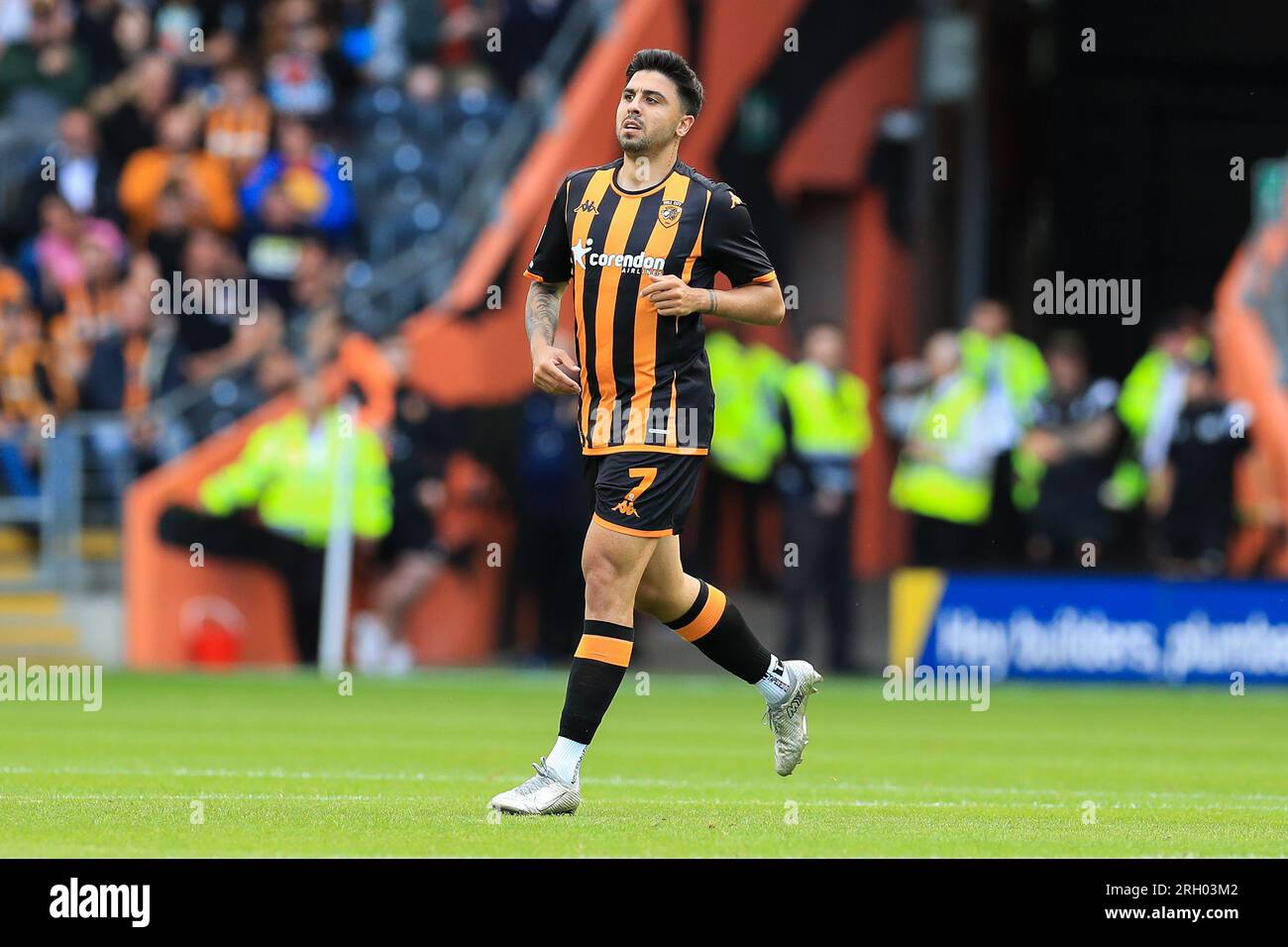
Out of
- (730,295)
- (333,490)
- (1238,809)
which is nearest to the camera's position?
(730,295)

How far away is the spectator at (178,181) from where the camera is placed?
2006 centimetres

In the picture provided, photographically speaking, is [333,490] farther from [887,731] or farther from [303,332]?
[887,731]

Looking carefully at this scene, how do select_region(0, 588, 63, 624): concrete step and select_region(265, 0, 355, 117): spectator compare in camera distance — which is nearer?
select_region(0, 588, 63, 624): concrete step

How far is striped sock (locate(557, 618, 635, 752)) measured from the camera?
8094mm

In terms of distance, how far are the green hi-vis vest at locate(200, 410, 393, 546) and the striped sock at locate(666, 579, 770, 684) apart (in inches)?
398

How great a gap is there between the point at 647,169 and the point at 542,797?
2.22m

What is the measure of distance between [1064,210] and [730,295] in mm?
14445

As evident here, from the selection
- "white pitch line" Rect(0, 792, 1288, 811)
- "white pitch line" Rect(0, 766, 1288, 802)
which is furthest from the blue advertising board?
"white pitch line" Rect(0, 792, 1288, 811)

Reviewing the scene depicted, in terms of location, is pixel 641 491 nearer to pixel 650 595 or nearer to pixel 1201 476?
pixel 650 595

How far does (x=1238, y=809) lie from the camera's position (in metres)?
8.89

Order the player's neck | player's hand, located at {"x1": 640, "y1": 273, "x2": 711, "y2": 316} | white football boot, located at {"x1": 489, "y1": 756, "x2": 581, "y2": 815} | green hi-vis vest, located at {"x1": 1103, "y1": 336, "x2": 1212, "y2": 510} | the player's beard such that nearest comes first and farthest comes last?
white football boot, located at {"x1": 489, "y1": 756, "x2": 581, "y2": 815}
player's hand, located at {"x1": 640, "y1": 273, "x2": 711, "y2": 316}
the player's beard
the player's neck
green hi-vis vest, located at {"x1": 1103, "y1": 336, "x2": 1212, "y2": 510}

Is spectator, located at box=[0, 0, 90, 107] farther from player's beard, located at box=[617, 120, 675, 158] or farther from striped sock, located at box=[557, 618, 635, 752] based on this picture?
striped sock, located at box=[557, 618, 635, 752]

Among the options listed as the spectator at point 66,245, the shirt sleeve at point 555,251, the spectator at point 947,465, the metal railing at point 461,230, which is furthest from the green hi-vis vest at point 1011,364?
the shirt sleeve at point 555,251
